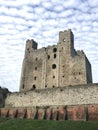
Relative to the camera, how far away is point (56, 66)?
160 feet

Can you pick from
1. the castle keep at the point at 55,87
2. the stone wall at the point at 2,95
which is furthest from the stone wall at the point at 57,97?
the stone wall at the point at 2,95

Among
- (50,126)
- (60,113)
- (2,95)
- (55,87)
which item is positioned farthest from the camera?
(2,95)

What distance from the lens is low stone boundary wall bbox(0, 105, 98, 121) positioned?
25062 mm

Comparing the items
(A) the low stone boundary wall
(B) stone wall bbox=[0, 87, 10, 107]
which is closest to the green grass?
(A) the low stone boundary wall

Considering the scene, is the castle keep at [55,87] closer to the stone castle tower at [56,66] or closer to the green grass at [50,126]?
Result: the stone castle tower at [56,66]

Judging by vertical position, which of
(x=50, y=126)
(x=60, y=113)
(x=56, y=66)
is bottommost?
(x=50, y=126)

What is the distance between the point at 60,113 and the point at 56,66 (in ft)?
72.9

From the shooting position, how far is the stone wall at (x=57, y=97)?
1144 inches

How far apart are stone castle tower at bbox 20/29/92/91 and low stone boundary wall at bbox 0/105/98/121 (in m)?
16.4

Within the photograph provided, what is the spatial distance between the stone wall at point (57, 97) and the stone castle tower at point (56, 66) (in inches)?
492

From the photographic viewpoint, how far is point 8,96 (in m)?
36.6

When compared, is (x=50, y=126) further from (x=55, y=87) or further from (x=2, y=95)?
(x=2, y=95)

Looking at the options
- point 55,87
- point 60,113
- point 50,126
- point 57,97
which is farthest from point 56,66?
point 50,126

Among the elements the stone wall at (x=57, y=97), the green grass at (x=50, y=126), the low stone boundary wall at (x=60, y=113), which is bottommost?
the green grass at (x=50, y=126)
